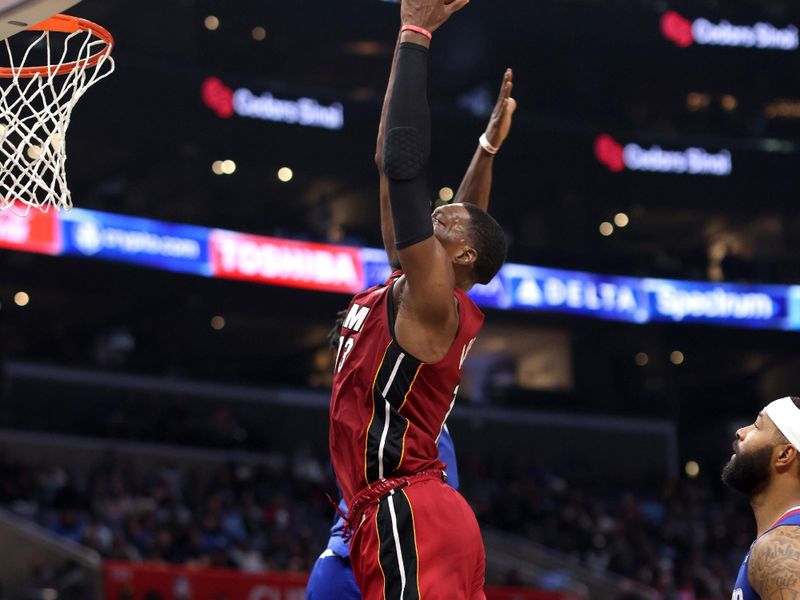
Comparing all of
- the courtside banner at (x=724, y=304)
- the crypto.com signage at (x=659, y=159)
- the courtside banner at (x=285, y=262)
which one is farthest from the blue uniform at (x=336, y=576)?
the courtside banner at (x=724, y=304)

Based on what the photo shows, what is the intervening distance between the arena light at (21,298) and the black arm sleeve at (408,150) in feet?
75.0

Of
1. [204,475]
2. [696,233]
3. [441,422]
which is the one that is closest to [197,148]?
[204,475]

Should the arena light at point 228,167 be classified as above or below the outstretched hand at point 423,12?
above

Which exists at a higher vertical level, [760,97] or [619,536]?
[760,97]

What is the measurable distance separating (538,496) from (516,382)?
29.1ft

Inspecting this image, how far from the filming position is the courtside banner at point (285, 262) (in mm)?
22297

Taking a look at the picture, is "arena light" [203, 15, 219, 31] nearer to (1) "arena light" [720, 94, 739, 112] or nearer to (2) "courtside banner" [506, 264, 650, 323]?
A: (2) "courtside banner" [506, 264, 650, 323]

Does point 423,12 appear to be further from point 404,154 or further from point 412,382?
point 412,382

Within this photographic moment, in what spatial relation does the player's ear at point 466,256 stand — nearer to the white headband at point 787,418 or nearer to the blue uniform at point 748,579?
the white headband at point 787,418

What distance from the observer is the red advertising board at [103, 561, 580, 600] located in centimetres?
1279

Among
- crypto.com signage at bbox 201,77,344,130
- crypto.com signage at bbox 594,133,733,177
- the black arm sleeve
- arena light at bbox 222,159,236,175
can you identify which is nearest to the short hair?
the black arm sleeve

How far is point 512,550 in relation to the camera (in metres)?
19.1

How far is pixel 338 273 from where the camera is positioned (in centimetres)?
A: 2298

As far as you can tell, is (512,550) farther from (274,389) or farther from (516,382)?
(516,382)
